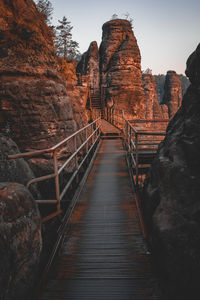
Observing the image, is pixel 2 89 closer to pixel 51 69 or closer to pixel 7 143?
pixel 51 69

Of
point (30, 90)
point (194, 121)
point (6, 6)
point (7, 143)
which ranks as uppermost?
point (6, 6)

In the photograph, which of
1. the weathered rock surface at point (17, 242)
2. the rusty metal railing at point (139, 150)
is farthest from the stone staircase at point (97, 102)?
the weathered rock surface at point (17, 242)

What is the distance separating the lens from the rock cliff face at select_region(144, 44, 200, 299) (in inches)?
84.1

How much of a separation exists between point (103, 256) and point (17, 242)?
1.40 meters

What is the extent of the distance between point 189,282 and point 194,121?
6.96 feet

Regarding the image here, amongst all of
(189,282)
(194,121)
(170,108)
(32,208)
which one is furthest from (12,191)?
(170,108)

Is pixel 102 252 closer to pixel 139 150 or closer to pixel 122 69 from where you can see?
pixel 139 150

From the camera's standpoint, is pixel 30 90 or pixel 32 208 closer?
pixel 32 208

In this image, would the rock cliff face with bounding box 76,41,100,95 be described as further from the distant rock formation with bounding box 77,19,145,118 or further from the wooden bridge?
the wooden bridge

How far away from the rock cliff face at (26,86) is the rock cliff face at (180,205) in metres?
3.45

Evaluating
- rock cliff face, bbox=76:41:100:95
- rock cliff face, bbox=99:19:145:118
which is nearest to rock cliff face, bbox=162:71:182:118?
rock cliff face, bbox=99:19:145:118

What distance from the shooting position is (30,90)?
5.21 meters

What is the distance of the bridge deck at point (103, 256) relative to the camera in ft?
7.40

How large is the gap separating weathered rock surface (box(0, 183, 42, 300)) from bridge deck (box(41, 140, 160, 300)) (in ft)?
1.56
